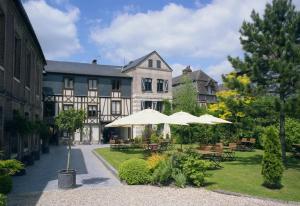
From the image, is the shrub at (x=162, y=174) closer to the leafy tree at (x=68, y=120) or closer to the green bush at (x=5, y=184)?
the leafy tree at (x=68, y=120)

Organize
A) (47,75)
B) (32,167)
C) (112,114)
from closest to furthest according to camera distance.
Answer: (32,167)
(47,75)
(112,114)

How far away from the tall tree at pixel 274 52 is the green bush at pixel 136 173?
7.78 m

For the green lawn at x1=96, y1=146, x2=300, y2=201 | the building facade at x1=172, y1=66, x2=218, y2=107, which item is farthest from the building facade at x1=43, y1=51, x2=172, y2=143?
the green lawn at x1=96, y1=146, x2=300, y2=201

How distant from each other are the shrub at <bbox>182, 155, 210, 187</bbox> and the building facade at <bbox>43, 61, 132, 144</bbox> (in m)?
25.8

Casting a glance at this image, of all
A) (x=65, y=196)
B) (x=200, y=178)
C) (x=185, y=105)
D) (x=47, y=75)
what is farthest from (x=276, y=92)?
(x=47, y=75)

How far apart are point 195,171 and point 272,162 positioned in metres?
2.65

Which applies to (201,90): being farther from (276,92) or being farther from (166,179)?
(166,179)

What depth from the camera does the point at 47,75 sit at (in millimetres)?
36375

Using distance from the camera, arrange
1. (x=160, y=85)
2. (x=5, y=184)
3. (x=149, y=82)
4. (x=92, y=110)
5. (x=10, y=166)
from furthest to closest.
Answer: (x=160, y=85), (x=149, y=82), (x=92, y=110), (x=5, y=184), (x=10, y=166)

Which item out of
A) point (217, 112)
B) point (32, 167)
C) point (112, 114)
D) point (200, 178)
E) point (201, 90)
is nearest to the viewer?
point (200, 178)

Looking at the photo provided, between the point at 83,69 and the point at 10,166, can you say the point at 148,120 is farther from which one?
the point at 83,69

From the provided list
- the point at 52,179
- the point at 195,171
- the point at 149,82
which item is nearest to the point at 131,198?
the point at 195,171

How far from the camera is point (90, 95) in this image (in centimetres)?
3806

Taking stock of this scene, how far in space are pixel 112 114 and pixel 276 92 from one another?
24892 mm
